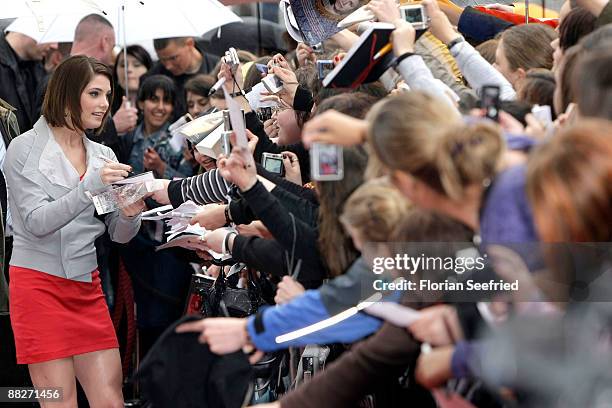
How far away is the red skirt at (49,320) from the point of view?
16.9 feet

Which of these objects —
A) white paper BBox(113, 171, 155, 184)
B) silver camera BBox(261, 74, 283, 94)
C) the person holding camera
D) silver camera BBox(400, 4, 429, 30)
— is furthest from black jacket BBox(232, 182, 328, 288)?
the person holding camera

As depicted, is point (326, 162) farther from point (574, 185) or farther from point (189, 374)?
point (574, 185)

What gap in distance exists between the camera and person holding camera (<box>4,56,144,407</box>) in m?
5.14

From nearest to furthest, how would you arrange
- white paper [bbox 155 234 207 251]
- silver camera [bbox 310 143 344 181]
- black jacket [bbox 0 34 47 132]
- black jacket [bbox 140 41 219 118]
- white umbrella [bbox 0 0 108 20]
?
silver camera [bbox 310 143 344 181] → white paper [bbox 155 234 207 251] → white umbrella [bbox 0 0 108 20] → black jacket [bbox 0 34 47 132] → black jacket [bbox 140 41 219 118]

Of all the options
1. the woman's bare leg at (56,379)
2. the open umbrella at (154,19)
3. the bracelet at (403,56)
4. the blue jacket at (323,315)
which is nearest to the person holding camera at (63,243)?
the woman's bare leg at (56,379)

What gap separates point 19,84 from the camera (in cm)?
704

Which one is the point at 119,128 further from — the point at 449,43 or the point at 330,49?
the point at 449,43

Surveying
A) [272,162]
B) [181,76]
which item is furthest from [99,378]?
[181,76]

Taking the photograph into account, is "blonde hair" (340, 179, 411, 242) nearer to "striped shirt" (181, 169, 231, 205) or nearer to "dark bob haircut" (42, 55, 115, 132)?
"striped shirt" (181, 169, 231, 205)

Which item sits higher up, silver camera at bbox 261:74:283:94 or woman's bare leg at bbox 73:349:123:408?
silver camera at bbox 261:74:283:94

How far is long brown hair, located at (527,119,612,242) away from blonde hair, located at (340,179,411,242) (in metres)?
0.81

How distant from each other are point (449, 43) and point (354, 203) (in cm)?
96

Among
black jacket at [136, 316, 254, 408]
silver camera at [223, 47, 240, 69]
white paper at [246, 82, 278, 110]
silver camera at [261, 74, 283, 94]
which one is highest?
silver camera at [223, 47, 240, 69]

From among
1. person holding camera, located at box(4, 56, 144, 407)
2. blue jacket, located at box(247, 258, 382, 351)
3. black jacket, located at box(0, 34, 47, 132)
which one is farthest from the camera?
black jacket, located at box(0, 34, 47, 132)
